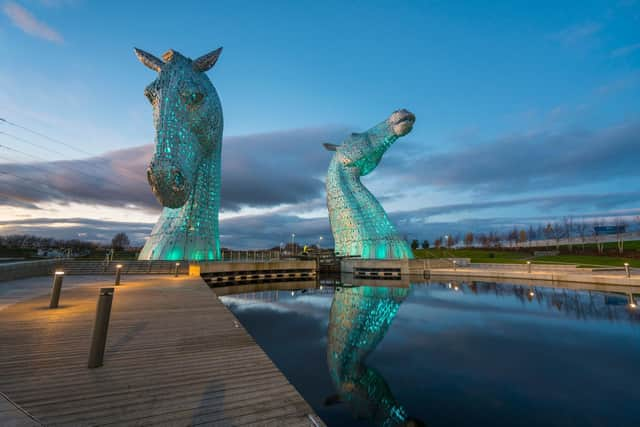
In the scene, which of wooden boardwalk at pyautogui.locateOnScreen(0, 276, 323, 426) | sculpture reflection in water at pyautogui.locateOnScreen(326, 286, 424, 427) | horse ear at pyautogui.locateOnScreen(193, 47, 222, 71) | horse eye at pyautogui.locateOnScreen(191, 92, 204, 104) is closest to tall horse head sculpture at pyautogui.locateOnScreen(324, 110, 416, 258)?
sculpture reflection in water at pyautogui.locateOnScreen(326, 286, 424, 427)

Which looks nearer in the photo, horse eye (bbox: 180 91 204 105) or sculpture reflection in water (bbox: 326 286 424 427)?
sculpture reflection in water (bbox: 326 286 424 427)

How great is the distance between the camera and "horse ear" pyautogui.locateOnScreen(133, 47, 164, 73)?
1912 cm

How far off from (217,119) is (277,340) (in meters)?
16.0

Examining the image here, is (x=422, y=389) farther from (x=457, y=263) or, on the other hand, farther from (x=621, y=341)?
(x=457, y=263)

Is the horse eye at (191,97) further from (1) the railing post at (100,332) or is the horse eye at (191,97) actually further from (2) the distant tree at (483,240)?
(2) the distant tree at (483,240)

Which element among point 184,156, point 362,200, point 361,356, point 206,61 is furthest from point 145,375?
point 362,200

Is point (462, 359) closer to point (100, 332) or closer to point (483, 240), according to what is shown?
point (100, 332)

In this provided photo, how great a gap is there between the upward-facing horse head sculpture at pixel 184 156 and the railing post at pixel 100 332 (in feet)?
38.6

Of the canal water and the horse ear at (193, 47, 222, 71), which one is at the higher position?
the horse ear at (193, 47, 222, 71)

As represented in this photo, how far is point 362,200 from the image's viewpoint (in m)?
27.8

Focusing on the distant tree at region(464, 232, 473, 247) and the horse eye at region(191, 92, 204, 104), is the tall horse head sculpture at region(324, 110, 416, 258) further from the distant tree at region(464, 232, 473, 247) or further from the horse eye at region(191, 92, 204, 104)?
the distant tree at region(464, 232, 473, 247)

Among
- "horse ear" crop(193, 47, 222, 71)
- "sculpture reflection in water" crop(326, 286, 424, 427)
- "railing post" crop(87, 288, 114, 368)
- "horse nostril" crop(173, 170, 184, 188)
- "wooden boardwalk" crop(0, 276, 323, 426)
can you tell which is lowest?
"sculpture reflection in water" crop(326, 286, 424, 427)

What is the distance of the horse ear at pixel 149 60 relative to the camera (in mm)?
19125

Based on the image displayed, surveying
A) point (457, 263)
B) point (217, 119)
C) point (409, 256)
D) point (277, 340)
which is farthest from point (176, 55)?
point (457, 263)
